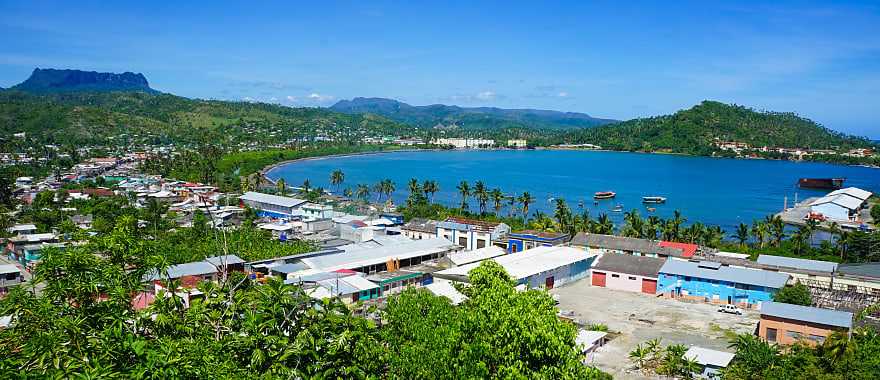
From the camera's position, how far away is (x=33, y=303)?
161 inches

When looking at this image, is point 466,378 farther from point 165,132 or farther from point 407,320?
point 165,132

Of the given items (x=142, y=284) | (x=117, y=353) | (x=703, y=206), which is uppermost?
(x=142, y=284)

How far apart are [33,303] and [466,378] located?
Result: 344 centimetres

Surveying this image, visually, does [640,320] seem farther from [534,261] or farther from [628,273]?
[534,261]

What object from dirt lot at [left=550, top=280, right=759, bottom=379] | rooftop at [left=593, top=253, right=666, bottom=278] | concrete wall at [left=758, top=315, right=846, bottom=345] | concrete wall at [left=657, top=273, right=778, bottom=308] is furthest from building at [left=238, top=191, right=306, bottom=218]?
concrete wall at [left=758, top=315, right=846, bottom=345]

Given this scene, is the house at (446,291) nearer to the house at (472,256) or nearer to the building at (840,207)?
the house at (472,256)

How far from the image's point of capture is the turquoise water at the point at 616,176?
41.9 m

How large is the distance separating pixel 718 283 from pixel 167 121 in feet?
276

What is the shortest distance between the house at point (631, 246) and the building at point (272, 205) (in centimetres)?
1422

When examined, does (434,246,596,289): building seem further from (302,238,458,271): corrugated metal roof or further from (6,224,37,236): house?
(6,224,37,236): house

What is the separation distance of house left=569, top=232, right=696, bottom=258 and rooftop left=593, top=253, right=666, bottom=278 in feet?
3.79

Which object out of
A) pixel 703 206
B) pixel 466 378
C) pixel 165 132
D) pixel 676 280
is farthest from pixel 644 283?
pixel 165 132

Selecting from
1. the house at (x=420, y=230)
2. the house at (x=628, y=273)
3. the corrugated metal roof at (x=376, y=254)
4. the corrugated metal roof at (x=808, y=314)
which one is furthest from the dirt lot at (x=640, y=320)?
the house at (x=420, y=230)

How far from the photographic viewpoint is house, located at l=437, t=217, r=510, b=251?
23188 mm
